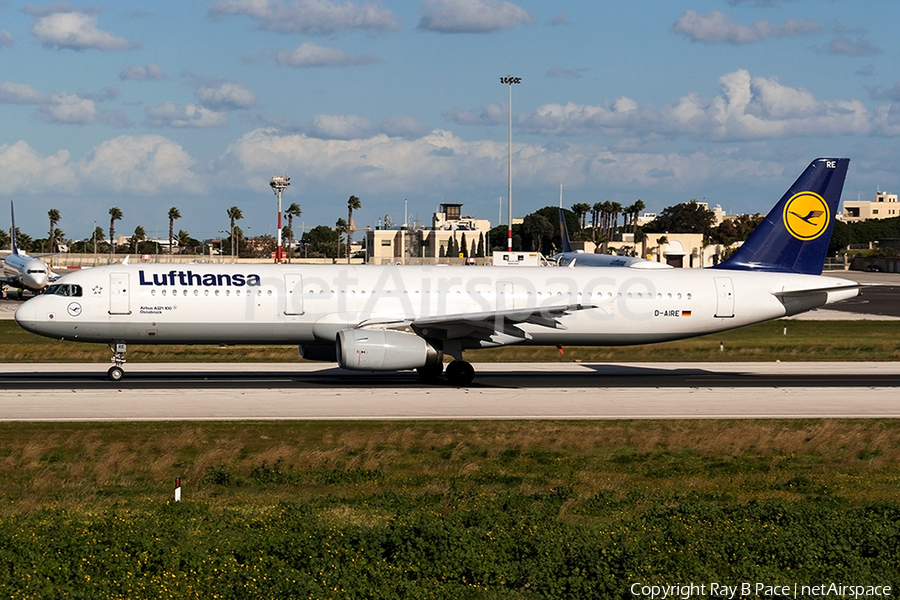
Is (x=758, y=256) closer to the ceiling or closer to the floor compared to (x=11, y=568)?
closer to the ceiling

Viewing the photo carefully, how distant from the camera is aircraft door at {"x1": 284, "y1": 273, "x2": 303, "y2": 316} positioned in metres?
35.7

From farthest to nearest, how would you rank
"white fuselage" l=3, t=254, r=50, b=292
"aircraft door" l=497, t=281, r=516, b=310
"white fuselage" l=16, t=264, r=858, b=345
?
"white fuselage" l=3, t=254, r=50, b=292 < "aircraft door" l=497, t=281, r=516, b=310 < "white fuselage" l=16, t=264, r=858, b=345

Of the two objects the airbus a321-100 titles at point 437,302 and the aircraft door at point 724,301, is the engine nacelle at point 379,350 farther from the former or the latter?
the aircraft door at point 724,301

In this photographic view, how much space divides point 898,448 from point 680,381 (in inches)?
525

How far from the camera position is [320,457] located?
23.3m

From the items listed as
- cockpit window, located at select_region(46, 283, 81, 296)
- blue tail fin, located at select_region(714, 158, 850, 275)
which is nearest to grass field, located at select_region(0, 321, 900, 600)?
cockpit window, located at select_region(46, 283, 81, 296)

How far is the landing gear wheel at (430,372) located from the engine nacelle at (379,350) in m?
0.91

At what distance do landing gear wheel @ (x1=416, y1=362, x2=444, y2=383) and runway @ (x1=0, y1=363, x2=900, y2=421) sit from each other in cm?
51

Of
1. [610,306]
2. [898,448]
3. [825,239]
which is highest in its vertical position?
[825,239]

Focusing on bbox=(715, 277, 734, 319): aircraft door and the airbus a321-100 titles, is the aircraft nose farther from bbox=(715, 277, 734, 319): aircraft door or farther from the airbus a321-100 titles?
bbox=(715, 277, 734, 319): aircraft door

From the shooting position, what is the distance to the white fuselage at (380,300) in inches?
1387

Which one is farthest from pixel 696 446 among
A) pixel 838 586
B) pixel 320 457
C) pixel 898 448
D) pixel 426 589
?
pixel 426 589

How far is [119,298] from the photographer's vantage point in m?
35.1

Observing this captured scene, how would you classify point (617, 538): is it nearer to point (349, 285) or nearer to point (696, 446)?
point (696, 446)
